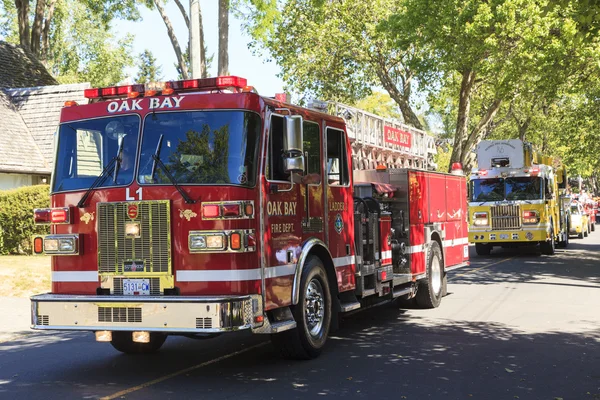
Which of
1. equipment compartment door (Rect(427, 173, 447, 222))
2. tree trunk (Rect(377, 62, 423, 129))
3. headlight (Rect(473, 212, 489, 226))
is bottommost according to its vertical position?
headlight (Rect(473, 212, 489, 226))

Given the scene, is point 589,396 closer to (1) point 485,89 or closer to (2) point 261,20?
(2) point 261,20

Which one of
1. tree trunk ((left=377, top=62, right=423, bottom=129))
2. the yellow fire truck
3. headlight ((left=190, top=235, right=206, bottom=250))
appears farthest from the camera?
tree trunk ((left=377, top=62, right=423, bottom=129))

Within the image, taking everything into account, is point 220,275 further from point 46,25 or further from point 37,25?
point 46,25

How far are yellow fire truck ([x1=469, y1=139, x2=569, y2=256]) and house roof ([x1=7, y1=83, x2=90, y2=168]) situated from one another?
1380 cm

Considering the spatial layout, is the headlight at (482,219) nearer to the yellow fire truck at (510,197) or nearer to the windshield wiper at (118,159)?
the yellow fire truck at (510,197)

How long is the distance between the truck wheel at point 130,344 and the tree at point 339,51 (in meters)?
25.5

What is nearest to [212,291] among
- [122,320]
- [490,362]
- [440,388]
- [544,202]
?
[122,320]

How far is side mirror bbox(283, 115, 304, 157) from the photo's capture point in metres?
7.70

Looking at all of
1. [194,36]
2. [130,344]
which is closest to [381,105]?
[194,36]

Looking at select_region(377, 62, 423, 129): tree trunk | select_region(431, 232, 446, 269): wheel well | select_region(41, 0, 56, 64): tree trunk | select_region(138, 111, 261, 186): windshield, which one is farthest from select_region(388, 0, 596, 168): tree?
select_region(41, 0, 56, 64): tree trunk

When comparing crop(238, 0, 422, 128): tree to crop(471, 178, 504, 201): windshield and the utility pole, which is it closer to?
crop(471, 178, 504, 201): windshield

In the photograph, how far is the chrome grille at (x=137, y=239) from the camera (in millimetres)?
7449

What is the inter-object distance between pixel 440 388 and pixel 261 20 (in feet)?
54.8

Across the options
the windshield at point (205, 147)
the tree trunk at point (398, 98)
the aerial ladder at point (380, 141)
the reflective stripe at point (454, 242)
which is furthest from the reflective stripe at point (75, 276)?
the tree trunk at point (398, 98)
